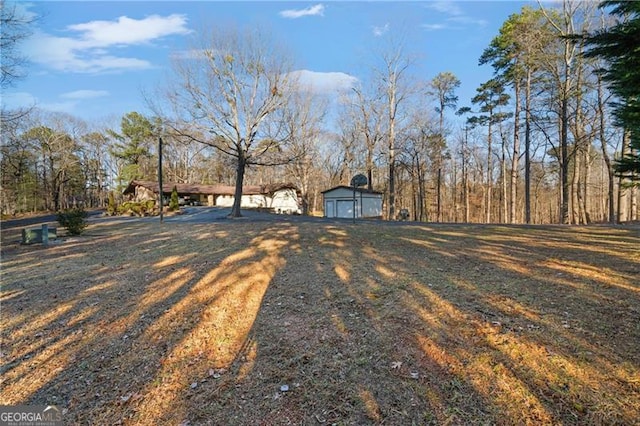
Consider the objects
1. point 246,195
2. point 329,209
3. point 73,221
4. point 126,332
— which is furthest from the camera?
point 246,195

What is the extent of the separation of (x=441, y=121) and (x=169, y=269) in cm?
2606

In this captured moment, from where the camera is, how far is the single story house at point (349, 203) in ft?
80.6

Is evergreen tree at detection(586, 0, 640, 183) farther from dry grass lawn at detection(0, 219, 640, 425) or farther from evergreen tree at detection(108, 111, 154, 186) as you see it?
evergreen tree at detection(108, 111, 154, 186)

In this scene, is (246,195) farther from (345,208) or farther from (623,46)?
(623,46)

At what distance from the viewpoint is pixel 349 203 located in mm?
24703

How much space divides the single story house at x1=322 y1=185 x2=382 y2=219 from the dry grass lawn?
18.5m

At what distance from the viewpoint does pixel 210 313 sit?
13.0 feet

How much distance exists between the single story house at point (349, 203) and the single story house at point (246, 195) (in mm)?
9682

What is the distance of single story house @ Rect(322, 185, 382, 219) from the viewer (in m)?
24.6

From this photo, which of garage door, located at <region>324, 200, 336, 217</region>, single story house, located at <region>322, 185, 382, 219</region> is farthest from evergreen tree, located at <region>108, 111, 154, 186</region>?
single story house, located at <region>322, 185, 382, 219</region>

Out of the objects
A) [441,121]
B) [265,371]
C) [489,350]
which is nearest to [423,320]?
[489,350]

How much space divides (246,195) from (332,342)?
34.6 metres

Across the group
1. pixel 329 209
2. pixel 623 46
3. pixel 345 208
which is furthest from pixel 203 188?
pixel 623 46

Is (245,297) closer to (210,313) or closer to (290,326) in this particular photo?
(210,313)
